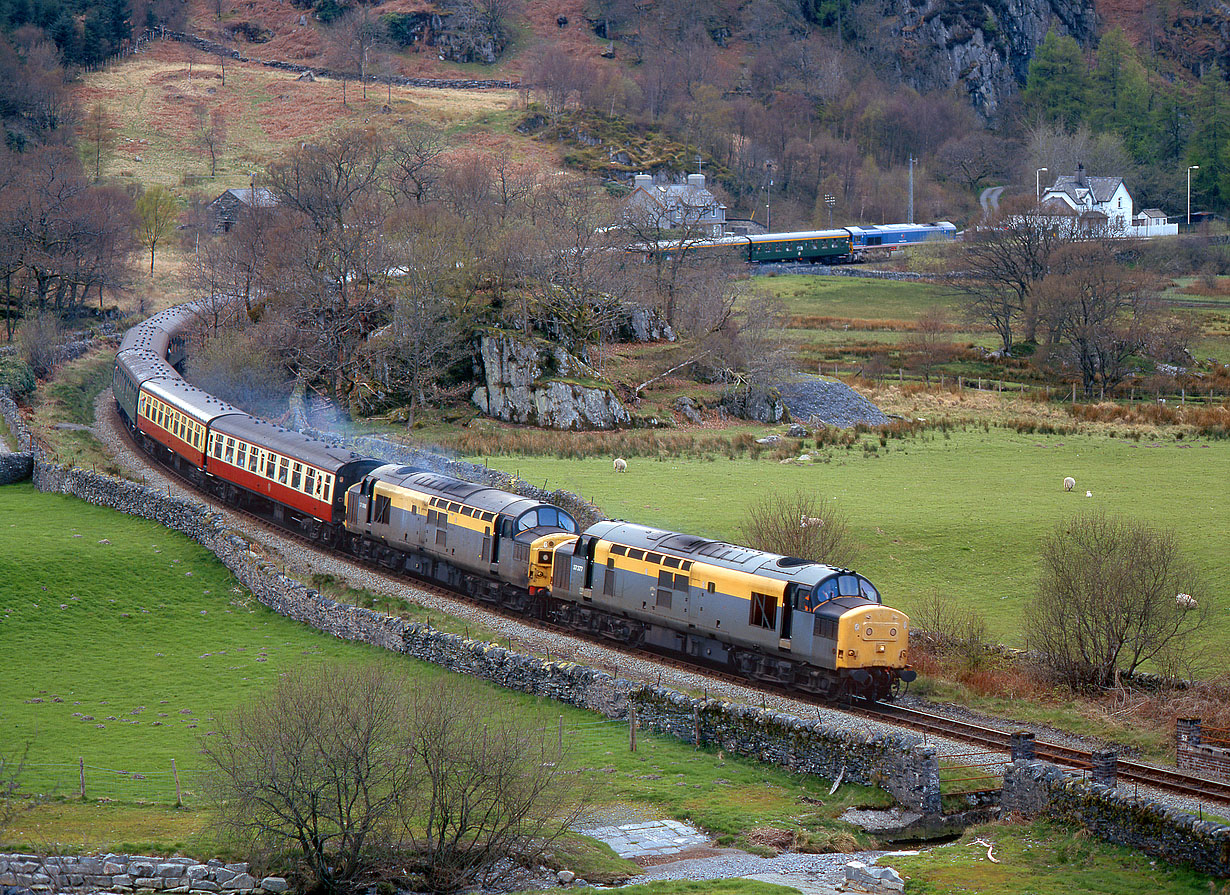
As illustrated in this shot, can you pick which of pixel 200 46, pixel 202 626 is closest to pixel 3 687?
pixel 202 626

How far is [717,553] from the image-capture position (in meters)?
31.4

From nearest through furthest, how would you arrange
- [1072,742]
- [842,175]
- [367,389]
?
[1072,742]
[367,389]
[842,175]

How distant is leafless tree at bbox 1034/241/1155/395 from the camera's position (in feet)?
248

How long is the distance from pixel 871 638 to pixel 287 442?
82.2ft

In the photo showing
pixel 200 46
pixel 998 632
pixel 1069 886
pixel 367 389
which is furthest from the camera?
pixel 200 46

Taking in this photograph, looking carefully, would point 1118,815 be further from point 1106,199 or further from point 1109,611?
point 1106,199

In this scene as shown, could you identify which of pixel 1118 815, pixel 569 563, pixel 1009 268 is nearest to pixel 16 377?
pixel 569 563

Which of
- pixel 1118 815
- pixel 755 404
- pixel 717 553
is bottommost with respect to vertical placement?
pixel 1118 815

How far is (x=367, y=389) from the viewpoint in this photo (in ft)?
217

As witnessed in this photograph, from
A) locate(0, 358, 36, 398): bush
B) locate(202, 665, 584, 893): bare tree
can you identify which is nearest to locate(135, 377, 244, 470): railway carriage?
locate(0, 358, 36, 398): bush

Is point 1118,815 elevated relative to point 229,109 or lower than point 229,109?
lower

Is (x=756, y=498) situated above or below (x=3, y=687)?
above

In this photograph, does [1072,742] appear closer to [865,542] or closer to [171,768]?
[865,542]

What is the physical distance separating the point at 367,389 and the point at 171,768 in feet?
141
